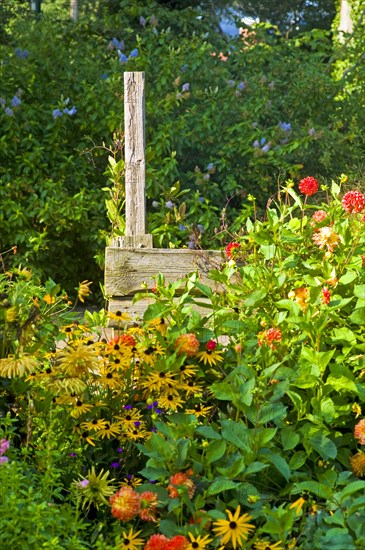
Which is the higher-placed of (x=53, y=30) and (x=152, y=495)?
(x=53, y=30)

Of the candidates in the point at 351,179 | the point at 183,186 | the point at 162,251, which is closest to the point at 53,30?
the point at 183,186

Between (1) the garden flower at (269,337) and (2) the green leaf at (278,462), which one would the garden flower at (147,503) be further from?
(1) the garden flower at (269,337)

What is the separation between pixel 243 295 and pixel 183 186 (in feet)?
14.3

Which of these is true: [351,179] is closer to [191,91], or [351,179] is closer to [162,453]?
[191,91]

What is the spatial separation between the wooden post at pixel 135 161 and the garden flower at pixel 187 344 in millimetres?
1872

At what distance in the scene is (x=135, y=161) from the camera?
483 cm

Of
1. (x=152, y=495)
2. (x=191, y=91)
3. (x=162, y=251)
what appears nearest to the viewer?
(x=152, y=495)

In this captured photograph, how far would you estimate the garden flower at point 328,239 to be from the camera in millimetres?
3002

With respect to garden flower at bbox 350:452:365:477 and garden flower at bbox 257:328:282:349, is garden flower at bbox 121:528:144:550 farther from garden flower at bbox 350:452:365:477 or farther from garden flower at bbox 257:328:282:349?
garden flower at bbox 257:328:282:349

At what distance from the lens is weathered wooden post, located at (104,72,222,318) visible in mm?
4414

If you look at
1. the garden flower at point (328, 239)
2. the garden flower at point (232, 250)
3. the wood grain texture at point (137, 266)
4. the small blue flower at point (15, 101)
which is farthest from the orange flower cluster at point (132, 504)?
the small blue flower at point (15, 101)

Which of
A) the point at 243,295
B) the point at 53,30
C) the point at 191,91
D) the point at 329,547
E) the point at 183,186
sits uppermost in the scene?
the point at 53,30

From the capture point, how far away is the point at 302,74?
8.45 meters

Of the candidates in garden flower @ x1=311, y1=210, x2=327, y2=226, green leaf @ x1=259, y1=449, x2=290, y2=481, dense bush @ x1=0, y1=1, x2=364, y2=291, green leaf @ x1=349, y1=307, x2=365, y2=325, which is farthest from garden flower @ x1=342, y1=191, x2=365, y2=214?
dense bush @ x1=0, y1=1, x2=364, y2=291
